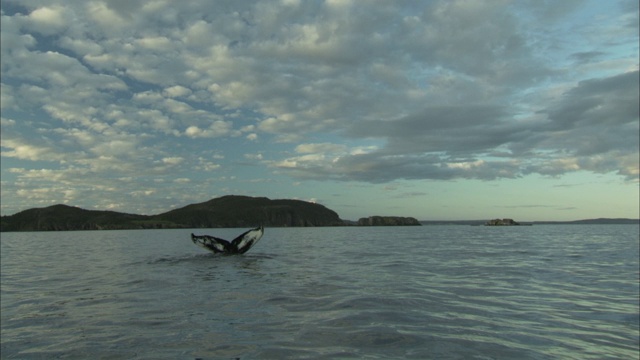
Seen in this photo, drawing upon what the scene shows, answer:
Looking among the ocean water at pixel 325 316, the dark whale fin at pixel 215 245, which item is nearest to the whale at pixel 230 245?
the dark whale fin at pixel 215 245

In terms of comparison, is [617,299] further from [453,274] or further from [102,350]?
[102,350]

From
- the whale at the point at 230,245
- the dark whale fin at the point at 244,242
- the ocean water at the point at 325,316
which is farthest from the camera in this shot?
the dark whale fin at the point at 244,242

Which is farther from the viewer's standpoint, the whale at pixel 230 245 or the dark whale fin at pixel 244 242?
the dark whale fin at pixel 244 242

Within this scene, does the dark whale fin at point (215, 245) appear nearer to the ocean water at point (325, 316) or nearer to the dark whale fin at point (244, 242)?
the dark whale fin at point (244, 242)

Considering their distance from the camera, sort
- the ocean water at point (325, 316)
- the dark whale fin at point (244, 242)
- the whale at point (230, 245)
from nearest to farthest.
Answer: the ocean water at point (325, 316) < the whale at point (230, 245) < the dark whale fin at point (244, 242)

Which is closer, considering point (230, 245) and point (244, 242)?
point (244, 242)

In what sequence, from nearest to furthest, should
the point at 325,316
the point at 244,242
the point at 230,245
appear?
Result: the point at 325,316 < the point at 244,242 < the point at 230,245

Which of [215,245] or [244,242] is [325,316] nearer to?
[244,242]

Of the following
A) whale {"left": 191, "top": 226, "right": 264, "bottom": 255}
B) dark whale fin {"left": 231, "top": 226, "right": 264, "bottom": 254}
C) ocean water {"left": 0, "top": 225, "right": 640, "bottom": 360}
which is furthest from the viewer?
dark whale fin {"left": 231, "top": 226, "right": 264, "bottom": 254}

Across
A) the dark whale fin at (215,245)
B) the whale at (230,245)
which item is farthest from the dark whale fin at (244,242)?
the dark whale fin at (215,245)

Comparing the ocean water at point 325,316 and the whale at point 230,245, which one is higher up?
the whale at point 230,245

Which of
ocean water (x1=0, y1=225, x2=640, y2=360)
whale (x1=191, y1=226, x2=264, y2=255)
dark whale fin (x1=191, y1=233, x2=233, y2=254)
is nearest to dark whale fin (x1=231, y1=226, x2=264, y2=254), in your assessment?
whale (x1=191, y1=226, x2=264, y2=255)

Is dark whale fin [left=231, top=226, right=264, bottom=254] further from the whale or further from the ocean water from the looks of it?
the ocean water

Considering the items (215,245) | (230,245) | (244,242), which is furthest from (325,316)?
(215,245)
